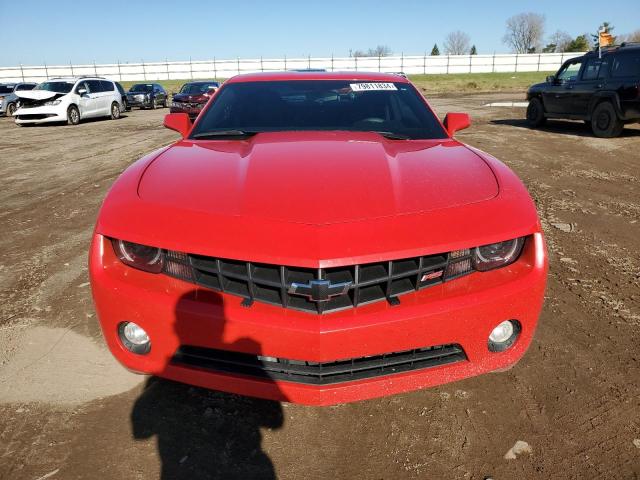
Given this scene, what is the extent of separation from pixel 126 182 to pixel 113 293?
60 centimetres

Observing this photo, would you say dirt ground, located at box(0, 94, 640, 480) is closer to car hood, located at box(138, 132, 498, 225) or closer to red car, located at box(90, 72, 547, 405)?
red car, located at box(90, 72, 547, 405)

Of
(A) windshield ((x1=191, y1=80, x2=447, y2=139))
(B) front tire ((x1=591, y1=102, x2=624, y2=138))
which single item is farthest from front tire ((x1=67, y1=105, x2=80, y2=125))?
(B) front tire ((x1=591, y1=102, x2=624, y2=138))

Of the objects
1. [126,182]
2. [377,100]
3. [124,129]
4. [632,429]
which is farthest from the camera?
[124,129]

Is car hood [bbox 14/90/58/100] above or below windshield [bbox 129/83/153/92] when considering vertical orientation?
above

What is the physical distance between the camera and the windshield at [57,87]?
17237mm

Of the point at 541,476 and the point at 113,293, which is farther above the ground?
the point at 113,293

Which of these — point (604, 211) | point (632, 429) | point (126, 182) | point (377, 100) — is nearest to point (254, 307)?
point (126, 182)

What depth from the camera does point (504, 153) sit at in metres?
9.16

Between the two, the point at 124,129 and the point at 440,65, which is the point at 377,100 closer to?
the point at 124,129

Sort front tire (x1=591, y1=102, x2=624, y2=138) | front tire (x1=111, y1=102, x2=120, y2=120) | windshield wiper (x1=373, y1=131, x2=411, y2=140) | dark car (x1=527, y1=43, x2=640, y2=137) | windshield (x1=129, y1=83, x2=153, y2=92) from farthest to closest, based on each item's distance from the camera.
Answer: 1. windshield (x1=129, y1=83, x2=153, y2=92)
2. front tire (x1=111, y1=102, x2=120, y2=120)
3. front tire (x1=591, y1=102, x2=624, y2=138)
4. dark car (x1=527, y1=43, x2=640, y2=137)
5. windshield wiper (x1=373, y1=131, x2=411, y2=140)

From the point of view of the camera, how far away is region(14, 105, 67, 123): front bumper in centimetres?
1655

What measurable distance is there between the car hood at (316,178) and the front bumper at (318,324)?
34 centimetres

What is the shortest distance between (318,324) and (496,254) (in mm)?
842

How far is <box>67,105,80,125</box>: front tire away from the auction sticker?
1663cm
